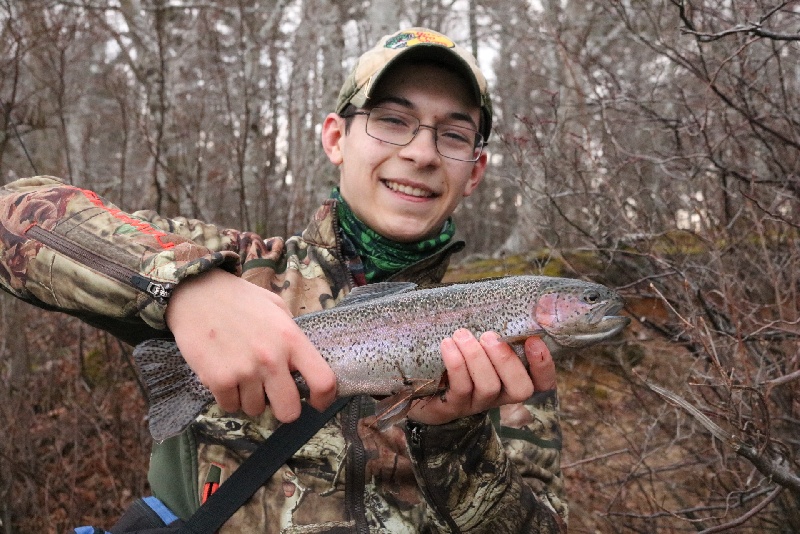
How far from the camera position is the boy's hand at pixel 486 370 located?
Answer: 1.98 meters

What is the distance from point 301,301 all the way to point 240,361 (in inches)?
44.5

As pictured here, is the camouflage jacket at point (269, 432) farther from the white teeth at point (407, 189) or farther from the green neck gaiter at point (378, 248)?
the white teeth at point (407, 189)

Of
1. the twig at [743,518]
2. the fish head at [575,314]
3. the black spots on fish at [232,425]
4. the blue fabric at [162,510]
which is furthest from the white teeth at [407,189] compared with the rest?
the twig at [743,518]

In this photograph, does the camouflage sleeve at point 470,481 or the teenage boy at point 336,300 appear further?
the camouflage sleeve at point 470,481

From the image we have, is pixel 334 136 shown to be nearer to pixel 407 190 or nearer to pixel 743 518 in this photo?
pixel 407 190

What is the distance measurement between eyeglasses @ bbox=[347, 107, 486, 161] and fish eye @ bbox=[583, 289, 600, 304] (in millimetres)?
1059

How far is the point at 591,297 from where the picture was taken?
83.4 inches

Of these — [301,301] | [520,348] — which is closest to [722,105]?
[520,348]

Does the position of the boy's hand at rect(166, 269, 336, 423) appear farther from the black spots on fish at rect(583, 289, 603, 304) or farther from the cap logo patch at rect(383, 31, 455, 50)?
the cap logo patch at rect(383, 31, 455, 50)

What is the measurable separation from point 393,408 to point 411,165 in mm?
1268

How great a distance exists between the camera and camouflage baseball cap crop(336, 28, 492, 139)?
2758 millimetres

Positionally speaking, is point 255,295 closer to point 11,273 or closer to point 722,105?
point 11,273

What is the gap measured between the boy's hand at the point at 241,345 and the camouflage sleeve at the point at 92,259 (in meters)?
0.06


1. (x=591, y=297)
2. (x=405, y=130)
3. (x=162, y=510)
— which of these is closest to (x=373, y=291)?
(x=591, y=297)
